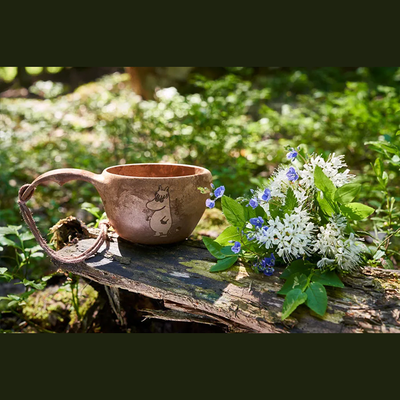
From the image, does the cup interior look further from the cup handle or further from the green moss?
the green moss

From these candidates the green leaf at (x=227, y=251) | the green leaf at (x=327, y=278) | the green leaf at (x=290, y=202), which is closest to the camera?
the green leaf at (x=327, y=278)

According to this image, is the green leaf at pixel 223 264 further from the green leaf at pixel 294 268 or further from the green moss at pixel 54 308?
the green moss at pixel 54 308

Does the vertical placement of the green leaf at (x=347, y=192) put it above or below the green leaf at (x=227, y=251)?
above

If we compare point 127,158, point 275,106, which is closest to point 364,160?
point 275,106

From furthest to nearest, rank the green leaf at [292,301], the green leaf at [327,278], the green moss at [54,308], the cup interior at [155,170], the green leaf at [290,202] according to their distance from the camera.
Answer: the green moss at [54,308], the cup interior at [155,170], the green leaf at [290,202], the green leaf at [327,278], the green leaf at [292,301]

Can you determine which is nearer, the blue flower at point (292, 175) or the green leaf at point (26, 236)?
the blue flower at point (292, 175)

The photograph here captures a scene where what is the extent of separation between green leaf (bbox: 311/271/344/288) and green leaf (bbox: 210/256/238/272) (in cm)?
33

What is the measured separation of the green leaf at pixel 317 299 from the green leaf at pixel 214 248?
40 cm

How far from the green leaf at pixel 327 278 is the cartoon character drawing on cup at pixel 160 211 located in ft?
2.13

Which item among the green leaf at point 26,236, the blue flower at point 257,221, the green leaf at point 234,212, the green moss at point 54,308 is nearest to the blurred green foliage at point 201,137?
the green moss at point 54,308

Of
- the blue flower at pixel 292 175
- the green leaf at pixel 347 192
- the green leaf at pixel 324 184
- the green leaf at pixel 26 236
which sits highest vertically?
the blue flower at pixel 292 175

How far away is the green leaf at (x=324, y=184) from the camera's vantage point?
1.47 metres

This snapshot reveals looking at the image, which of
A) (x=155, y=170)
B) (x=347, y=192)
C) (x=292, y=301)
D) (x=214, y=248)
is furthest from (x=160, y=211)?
(x=347, y=192)

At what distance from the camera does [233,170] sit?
10.8ft
